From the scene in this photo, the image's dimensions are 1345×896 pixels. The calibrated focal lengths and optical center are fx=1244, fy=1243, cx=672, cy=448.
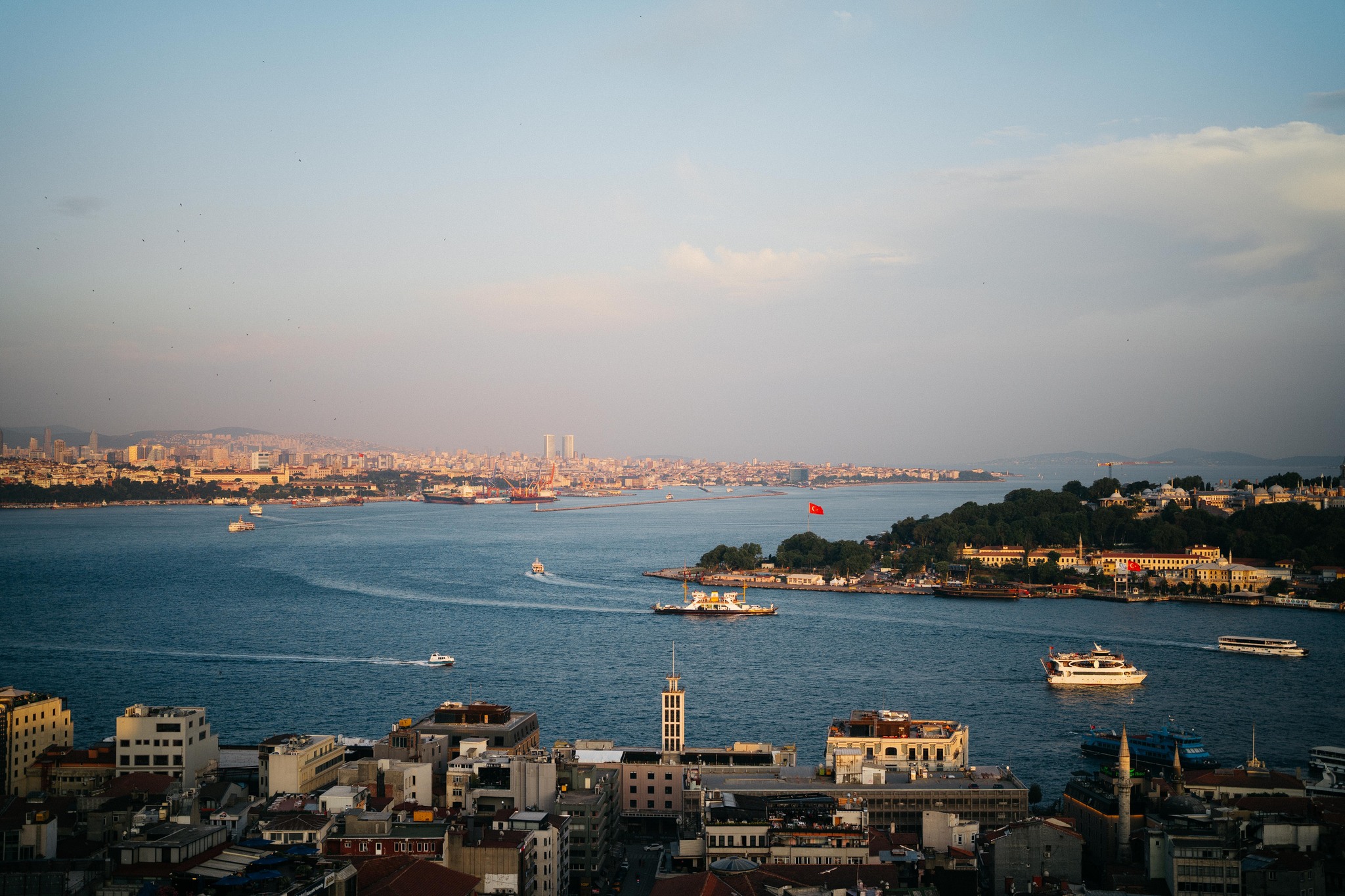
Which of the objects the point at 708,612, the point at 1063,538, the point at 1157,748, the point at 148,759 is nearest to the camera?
the point at 148,759

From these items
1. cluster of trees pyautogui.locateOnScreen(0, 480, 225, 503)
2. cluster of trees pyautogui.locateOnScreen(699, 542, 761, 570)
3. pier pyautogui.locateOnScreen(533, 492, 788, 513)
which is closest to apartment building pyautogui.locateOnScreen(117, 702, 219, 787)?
cluster of trees pyautogui.locateOnScreen(699, 542, 761, 570)

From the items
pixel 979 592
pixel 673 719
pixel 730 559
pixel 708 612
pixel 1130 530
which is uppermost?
pixel 1130 530

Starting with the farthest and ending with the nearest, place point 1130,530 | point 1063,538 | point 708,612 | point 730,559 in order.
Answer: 1. point 1130,530
2. point 1063,538
3. point 730,559
4. point 708,612

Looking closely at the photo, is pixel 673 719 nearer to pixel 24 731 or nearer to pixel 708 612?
pixel 24 731

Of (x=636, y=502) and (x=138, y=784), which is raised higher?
(x=138, y=784)

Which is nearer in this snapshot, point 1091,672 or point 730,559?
point 1091,672

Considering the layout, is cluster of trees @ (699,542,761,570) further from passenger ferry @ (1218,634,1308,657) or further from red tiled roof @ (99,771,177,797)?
red tiled roof @ (99,771,177,797)

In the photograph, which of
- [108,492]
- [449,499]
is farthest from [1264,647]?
[449,499]

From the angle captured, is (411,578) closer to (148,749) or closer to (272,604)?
(272,604)
